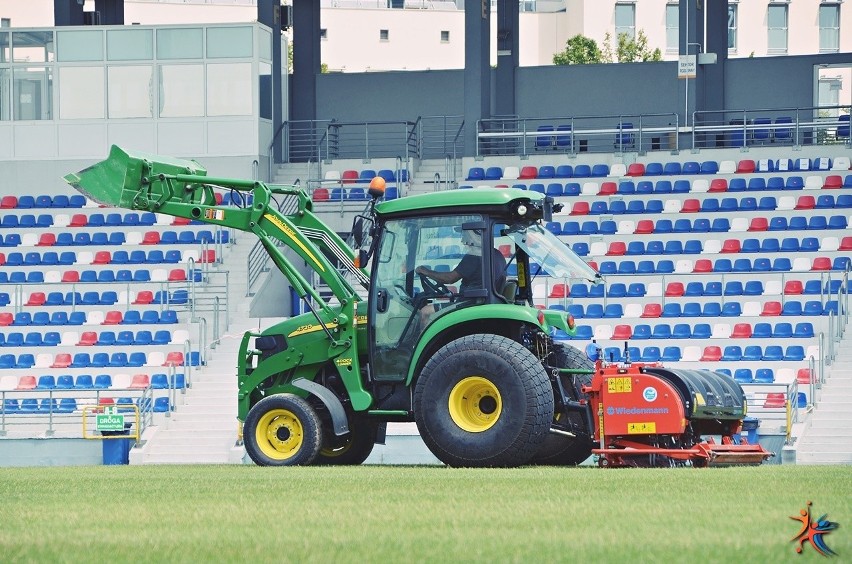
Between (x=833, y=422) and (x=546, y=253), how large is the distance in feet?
30.2

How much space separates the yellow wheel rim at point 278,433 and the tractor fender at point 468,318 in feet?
4.23

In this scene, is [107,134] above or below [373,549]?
above

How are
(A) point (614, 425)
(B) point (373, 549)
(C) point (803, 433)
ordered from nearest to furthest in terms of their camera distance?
(B) point (373, 549)
(A) point (614, 425)
(C) point (803, 433)

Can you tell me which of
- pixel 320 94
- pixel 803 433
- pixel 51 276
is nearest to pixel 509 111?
pixel 320 94

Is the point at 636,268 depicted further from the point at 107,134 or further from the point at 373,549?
the point at 373,549

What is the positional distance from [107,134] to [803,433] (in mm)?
17060

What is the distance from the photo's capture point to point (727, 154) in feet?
97.5

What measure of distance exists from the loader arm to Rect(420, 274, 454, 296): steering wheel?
3.61 feet

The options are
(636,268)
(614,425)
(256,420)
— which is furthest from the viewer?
(636,268)

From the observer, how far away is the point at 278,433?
13148mm

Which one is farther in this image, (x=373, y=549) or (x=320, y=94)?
(x=320, y=94)

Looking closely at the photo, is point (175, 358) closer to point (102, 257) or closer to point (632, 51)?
point (102, 257)

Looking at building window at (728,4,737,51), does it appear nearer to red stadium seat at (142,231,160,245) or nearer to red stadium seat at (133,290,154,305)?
red stadium seat at (142,231,160,245)

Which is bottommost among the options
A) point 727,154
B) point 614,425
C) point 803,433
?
point 803,433
